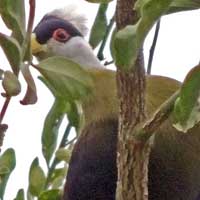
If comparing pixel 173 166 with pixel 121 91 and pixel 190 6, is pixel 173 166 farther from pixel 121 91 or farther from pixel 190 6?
pixel 190 6

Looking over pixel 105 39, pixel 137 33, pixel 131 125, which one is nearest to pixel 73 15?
pixel 105 39

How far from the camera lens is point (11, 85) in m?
1.01

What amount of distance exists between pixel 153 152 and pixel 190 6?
2.93ft

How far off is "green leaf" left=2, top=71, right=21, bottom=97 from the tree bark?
17 centimetres

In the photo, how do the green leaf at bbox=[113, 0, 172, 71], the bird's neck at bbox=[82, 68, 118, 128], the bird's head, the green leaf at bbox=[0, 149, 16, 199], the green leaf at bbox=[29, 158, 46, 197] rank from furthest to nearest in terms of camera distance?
the bird's head → the bird's neck at bbox=[82, 68, 118, 128] → the green leaf at bbox=[29, 158, 46, 197] → the green leaf at bbox=[0, 149, 16, 199] → the green leaf at bbox=[113, 0, 172, 71]

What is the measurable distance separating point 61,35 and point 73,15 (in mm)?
83

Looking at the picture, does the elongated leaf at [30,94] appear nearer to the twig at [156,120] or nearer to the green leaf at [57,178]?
the twig at [156,120]

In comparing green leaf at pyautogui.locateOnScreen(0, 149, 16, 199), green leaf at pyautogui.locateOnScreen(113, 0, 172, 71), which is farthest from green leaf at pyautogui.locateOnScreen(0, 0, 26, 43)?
green leaf at pyautogui.locateOnScreen(0, 149, 16, 199)

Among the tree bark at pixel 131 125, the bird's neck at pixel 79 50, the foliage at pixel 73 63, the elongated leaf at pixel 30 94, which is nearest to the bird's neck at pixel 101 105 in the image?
the bird's neck at pixel 79 50

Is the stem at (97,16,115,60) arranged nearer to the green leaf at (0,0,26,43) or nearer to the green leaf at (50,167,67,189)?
the green leaf at (50,167,67,189)

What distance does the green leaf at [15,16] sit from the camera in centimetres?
102

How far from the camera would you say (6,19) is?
1041mm

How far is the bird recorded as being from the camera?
1852mm

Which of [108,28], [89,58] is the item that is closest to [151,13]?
[108,28]
